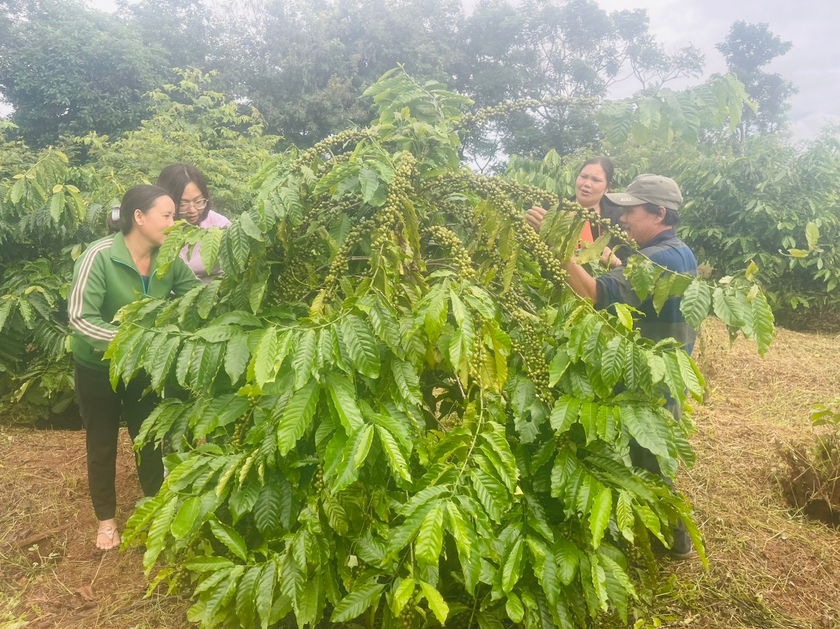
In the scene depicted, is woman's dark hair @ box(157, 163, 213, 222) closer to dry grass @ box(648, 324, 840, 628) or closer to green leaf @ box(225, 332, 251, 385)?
green leaf @ box(225, 332, 251, 385)

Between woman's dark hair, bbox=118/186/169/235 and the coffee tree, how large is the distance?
80cm

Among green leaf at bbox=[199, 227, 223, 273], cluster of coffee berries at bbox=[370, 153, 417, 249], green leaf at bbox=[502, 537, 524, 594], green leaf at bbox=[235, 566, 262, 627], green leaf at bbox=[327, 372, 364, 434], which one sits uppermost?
cluster of coffee berries at bbox=[370, 153, 417, 249]

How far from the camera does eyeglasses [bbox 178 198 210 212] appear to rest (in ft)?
10.7

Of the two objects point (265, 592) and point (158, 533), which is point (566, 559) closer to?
point (265, 592)

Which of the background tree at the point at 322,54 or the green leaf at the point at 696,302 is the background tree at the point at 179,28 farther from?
the green leaf at the point at 696,302

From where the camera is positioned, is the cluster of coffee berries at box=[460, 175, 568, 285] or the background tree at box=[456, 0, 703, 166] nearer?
the cluster of coffee berries at box=[460, 175, 568, 285]

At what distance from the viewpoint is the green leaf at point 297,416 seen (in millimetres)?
1531

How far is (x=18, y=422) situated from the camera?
4.35 metres

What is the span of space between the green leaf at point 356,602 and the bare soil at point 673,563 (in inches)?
40.9

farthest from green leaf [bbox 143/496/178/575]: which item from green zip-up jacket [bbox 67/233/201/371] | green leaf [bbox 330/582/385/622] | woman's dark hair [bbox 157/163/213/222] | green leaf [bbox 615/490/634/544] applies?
woman's dark hair [bbox 157/163/213/222]

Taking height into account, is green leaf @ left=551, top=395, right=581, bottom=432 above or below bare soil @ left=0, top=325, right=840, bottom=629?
above

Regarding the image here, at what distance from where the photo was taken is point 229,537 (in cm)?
180

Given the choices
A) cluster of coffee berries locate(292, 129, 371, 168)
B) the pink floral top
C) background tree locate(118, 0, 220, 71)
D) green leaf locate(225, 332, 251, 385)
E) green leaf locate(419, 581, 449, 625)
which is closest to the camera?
green leaf locate(419, 581, 449, 625)

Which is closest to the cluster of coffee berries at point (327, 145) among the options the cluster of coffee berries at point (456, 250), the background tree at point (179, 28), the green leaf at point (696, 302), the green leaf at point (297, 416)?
the cluster of coffee berries at point (456, 250)
